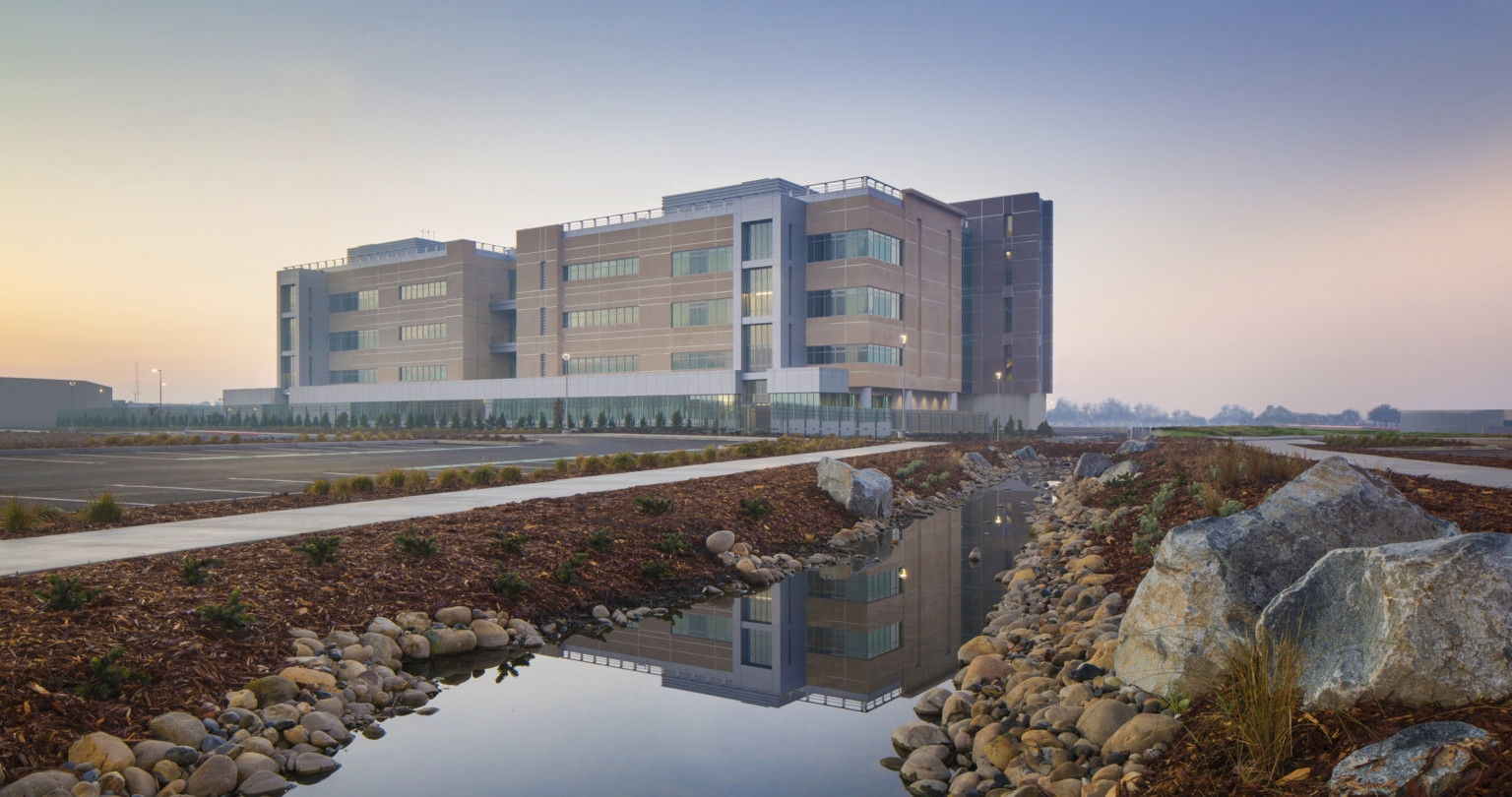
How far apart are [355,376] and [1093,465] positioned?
97868 mm

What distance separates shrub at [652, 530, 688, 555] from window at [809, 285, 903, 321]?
201ft

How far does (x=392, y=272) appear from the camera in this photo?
100938 millimetres

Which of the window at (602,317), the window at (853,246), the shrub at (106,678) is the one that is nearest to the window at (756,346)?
the window at (853,246)

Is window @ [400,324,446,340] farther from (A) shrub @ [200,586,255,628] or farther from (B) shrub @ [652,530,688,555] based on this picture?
(A) shrub @ [200,586,255,628]

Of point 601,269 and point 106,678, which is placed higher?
point 601,269

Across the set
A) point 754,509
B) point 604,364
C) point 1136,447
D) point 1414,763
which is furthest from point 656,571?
point 604,364

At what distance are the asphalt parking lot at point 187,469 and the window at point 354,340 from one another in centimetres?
6894

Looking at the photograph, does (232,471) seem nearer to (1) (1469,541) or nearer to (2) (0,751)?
(2) (0,751)

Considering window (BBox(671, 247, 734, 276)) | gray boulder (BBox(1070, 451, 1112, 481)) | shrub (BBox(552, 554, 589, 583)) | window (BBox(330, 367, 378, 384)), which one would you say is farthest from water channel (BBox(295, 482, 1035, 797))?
window (BBox(330, 367, 378, 384))

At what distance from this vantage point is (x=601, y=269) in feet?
276

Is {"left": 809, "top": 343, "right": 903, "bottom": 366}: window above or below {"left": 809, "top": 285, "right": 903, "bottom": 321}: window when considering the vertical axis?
below

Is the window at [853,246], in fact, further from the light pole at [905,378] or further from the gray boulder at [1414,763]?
the gray boulder at [1414,763]

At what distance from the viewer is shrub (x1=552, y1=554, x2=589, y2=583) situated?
428 inches

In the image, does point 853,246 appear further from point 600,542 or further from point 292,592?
point 292,592
